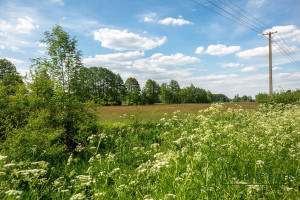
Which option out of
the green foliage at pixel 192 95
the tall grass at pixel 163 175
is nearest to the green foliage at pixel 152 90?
the green foliage at pixel 192 95

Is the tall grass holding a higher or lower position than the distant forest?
lower

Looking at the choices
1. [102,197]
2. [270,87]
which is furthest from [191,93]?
[102,197]

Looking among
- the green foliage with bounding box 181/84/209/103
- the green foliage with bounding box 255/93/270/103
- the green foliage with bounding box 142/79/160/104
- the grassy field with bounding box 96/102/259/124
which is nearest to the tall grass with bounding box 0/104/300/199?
the grassy field with bounding box 96/102/259/124

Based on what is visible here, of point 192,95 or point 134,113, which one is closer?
point 134,113

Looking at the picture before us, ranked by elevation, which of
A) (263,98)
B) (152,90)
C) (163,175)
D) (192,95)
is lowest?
(163,175)

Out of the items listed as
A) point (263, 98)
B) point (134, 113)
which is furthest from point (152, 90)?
point (134, 113)

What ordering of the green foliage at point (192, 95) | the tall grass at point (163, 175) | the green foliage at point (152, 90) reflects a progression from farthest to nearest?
the green foliage at point (192, 95)
the green foliage at point (152, 90)
the tall grass at point (163, 175)

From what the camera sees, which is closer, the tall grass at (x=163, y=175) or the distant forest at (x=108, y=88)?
the tall grass at (x=163, y=175)

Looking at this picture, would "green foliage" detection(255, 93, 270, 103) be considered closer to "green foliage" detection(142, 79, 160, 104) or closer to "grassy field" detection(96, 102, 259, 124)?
"grassy field" detection(96, 102, 259, 124)

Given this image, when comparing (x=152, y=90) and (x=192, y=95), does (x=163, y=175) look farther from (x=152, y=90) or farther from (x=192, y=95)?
(x=192, y=95)

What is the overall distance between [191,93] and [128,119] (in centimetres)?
8601

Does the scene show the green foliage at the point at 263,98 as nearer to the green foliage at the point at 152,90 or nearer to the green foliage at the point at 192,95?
the green foliage at the point at 152,90

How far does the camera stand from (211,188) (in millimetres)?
2828

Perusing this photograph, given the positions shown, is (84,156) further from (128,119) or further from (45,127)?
(128,119)
